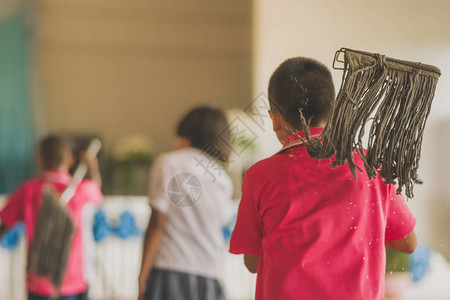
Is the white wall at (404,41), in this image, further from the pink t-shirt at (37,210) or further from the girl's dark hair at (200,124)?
the pink t-shirt at (37,210)

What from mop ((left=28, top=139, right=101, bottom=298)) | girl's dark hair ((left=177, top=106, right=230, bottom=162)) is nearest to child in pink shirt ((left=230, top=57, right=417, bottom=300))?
girl's dark hair ((left=177, top=106, right=230, bottom=162))

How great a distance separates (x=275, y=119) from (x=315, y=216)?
5.2 inches

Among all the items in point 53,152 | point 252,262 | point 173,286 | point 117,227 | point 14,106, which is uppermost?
point 252,262

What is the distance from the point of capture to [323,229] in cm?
68

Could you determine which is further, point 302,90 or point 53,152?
point 53,152

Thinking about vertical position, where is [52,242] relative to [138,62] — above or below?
below

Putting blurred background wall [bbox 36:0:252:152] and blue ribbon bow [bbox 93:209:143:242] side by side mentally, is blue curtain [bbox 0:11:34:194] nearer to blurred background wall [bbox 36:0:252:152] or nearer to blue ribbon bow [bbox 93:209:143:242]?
blurred background wall [bbox 36:0:252:152]

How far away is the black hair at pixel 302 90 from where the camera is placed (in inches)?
26.0

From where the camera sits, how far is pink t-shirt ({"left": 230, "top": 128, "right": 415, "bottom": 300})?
0.68 metres

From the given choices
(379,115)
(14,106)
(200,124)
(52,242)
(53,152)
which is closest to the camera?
(379,115)

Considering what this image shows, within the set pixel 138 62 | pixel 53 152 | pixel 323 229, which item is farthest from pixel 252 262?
pixel 138 62

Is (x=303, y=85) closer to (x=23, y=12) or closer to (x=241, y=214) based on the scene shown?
(x=241, y=214)

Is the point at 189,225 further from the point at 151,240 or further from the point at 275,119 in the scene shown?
the point at 275,119

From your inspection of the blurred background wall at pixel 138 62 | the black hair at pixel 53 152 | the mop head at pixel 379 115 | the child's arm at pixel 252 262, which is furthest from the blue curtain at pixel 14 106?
the mop head at pixel 379 115
